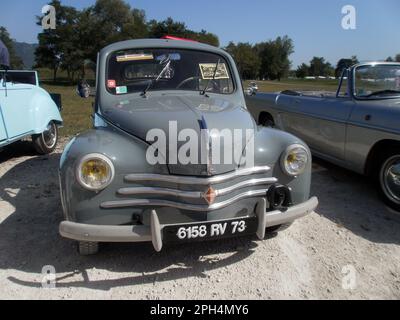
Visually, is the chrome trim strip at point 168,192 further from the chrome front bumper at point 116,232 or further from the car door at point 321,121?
the car door at point 321,121

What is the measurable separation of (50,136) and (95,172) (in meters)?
4.39

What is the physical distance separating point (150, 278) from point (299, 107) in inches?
140

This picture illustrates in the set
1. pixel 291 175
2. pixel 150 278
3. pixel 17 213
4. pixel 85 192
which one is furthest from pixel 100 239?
pixel 17 213

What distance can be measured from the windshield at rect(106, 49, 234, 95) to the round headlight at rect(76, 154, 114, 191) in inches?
52.0

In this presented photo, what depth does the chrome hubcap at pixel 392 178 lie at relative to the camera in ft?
12.6

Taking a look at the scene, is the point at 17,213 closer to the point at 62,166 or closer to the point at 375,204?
the point at 62,166

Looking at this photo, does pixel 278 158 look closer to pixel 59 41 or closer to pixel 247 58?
pixel 59 41

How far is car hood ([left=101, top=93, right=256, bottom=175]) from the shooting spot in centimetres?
257

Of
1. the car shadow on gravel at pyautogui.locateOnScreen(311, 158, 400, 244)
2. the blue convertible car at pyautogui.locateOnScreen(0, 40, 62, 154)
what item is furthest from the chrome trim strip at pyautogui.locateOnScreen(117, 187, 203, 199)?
the blue convertible car at pyautogui.locateOnScreen(0, 40, 62, 154)

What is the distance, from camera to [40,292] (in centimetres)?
255

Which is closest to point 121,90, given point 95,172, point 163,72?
point 163,72

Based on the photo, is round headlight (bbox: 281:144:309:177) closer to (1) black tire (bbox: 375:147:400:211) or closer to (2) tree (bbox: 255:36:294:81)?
(1) black tire (bbox: 375:147:400:211)
